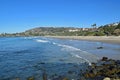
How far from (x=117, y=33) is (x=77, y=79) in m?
79.5

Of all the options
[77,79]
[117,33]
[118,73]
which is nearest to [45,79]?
[77,79]

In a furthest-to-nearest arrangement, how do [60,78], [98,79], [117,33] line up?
[117,33] < [60,78] < [98,79]

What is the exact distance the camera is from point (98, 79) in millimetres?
14852

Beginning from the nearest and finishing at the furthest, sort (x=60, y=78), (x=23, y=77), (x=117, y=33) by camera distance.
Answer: (x=60, y=78) < (x=23, y=77) < (x=117, y=33)

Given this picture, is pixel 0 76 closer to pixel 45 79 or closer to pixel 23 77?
pixel 23 77

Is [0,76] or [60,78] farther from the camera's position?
[0,76]

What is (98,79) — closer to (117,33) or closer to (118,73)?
(118,73)

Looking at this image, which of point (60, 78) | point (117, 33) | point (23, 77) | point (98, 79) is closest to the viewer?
point (98, 79)

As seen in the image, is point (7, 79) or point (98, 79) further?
point (7, 79)

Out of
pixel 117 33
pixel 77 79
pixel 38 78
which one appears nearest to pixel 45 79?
pixel 38 78

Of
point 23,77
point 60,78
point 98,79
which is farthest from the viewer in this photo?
point 23,77

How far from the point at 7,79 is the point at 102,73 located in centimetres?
689

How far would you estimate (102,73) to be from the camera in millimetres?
16328

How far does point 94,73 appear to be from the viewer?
16.3m
